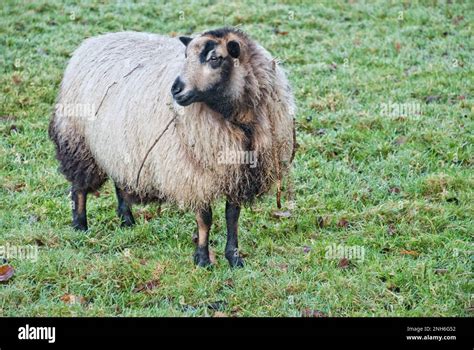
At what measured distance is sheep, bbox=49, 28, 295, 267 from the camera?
497cm

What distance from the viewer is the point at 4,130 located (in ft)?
28.0

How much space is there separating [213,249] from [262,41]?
20.5 ft

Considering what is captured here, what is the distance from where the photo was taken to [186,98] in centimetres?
481

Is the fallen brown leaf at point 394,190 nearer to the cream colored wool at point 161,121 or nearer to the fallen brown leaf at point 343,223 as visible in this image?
the fallen brown leaf at point 343,223

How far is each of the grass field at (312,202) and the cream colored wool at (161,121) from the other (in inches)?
27.0

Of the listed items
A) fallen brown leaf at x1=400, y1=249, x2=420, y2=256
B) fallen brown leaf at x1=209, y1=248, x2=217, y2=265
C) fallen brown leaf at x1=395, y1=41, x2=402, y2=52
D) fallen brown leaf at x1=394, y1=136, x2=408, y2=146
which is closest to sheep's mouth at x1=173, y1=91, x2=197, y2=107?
fallen brown leaf at x1=209, y1=248, x2=217, y2=265

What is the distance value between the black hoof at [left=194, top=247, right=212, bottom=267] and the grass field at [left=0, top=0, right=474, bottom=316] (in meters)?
0.08

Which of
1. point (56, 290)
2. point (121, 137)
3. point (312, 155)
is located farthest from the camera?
point (312, 155)

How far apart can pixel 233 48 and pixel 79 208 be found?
2444mm

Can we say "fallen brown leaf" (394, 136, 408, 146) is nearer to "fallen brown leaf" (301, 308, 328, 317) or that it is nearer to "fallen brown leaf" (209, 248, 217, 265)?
"fallen brown leaf" (209, 248, 217, 265)
